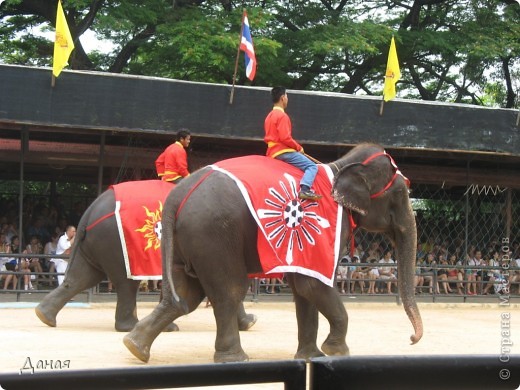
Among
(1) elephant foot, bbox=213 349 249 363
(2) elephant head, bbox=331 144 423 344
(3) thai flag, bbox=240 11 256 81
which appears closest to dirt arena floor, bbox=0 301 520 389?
(1) elephant foot, bbox=213 349 249 363

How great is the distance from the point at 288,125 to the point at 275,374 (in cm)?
598

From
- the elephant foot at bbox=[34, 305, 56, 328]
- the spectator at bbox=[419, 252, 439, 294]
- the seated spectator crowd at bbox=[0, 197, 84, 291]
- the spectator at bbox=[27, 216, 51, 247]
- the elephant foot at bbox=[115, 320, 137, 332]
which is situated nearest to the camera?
the elephant foot at bbox=[115, 320, 137, 332]

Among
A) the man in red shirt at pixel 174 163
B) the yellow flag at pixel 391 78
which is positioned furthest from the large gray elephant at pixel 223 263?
the yellow flag at pixel 391 78

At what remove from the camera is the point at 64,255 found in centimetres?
A: 1363

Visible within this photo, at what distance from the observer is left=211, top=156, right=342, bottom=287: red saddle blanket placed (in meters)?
6.94

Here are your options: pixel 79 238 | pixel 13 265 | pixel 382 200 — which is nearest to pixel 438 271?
pixel 13 265

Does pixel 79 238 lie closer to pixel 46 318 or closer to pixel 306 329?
pixel 46 318

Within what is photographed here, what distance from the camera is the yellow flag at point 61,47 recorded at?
1349 cm

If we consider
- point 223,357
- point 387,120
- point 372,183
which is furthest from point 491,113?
point 223,357

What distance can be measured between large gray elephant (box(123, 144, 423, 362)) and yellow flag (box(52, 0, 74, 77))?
695 cm

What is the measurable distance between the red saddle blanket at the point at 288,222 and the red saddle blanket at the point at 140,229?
2.75 meters

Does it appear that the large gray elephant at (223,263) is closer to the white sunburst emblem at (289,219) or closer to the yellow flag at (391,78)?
the white sunburst emblem at (289,219)

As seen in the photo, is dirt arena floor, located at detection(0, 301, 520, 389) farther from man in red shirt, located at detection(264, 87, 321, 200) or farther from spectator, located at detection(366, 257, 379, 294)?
man in red shirt, located at detection(264, 87, 321, 200)

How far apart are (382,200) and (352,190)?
0.42m
